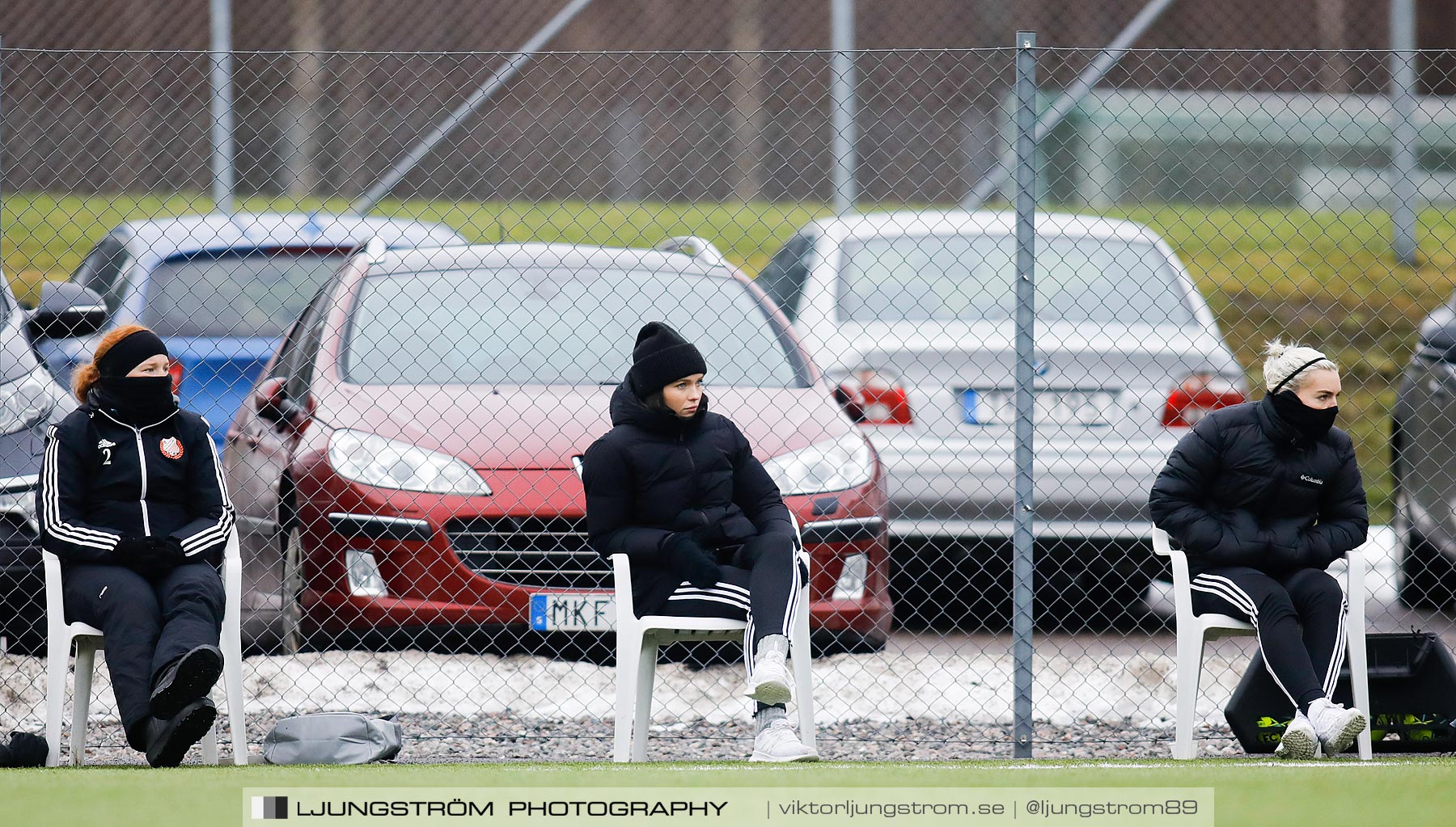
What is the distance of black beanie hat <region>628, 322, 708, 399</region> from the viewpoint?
16.7ft

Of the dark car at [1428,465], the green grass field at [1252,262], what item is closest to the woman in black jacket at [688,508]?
the dark car at [1428,465]

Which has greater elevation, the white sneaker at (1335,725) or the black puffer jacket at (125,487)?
the black puffer jacket at (125,487)

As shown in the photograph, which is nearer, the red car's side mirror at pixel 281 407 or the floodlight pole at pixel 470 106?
the red car's side mirror at pixel 281 407

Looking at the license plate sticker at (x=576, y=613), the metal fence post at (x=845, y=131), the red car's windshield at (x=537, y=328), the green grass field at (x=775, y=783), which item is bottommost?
the green grass field at (x=775, y=783)

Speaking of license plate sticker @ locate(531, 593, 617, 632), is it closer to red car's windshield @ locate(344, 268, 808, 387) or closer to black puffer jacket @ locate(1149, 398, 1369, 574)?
red car's windshield @ locate(344, 268, 808, 387)

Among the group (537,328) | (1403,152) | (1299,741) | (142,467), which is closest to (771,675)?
(1299,741)

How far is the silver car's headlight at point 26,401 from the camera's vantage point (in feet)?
19.4

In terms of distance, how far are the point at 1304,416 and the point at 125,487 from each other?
327 cm

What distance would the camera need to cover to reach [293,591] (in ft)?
19.2

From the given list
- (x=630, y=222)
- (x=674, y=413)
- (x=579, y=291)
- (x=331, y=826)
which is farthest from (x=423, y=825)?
(x=630, y=222)

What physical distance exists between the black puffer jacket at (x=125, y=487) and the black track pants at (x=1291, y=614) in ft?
9.02

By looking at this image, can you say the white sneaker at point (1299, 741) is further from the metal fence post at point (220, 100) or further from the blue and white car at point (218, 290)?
the metal fence post at point (220, 100)

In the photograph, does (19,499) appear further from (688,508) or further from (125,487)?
(688,508)

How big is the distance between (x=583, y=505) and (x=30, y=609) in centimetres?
187
